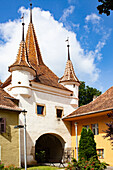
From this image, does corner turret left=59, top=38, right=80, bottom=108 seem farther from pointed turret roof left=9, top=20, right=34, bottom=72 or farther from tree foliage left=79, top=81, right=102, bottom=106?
tree foliage left=79, top=81, right=102, bottom=106

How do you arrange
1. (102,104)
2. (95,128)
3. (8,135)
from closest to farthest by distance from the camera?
1. (8,135)
2. (102,104)
3. (95,128)

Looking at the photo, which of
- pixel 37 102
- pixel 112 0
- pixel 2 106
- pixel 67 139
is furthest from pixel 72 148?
pixel 112 0

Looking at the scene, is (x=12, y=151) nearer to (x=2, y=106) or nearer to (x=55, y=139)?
(x=2, y=106)

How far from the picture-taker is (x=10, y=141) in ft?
54.5

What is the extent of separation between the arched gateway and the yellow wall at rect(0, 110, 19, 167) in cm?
637

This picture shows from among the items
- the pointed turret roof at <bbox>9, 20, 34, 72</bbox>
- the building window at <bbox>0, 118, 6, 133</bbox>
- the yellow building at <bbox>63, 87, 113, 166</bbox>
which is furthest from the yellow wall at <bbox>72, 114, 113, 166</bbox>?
the building window at <bbox>0, 118, 6, 133</bbox>

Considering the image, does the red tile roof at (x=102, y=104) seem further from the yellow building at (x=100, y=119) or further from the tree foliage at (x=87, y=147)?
the tree foliage at (x=87, y=147)

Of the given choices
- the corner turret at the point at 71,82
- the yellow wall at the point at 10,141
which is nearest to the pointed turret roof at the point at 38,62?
the corner turret at the point at 71,82

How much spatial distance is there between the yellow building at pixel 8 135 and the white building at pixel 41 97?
188cm

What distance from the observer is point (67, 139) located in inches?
905

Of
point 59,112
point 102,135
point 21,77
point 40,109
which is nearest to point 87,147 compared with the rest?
point 102,135

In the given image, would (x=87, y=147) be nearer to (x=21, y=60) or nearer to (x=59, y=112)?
(x=59, y=112)

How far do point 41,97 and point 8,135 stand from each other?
5933mm

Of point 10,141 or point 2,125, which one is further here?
point 10,141
